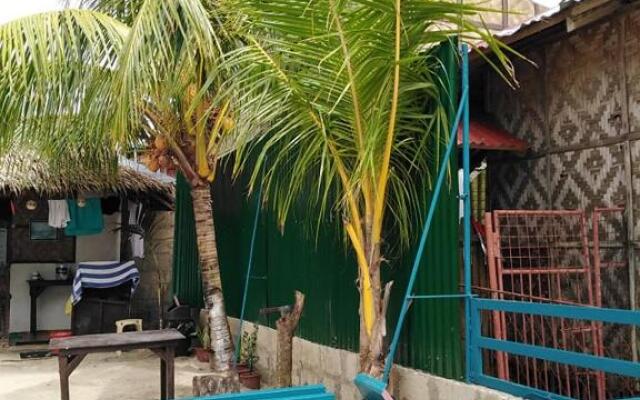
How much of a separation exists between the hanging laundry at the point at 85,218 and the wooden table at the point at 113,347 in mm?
5440

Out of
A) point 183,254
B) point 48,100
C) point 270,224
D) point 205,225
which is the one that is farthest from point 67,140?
point 183,254

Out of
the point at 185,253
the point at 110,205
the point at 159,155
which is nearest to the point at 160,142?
the point at 159,155

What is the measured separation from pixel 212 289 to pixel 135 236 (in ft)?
17.4

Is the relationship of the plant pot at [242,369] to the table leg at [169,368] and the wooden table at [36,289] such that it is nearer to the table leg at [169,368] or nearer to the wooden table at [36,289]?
the table leg at [169,368]

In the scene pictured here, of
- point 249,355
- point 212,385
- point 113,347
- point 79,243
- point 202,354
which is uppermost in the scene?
point 79,243

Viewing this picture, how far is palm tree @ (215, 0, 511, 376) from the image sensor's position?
3.69m

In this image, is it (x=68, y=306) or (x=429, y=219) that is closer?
(x=429, y=219)

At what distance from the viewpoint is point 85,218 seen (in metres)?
11.1

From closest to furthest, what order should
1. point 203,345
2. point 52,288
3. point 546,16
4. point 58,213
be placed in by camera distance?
1. point 546,16
2. point 203,345
3. point 58,213
4. point 52,288

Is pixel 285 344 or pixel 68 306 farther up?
pixel 285 344

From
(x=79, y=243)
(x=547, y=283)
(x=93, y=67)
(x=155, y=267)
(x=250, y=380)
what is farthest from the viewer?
(x=155, y=267)

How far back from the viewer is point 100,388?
753 cm

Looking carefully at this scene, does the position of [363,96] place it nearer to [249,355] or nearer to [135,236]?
[249,355]

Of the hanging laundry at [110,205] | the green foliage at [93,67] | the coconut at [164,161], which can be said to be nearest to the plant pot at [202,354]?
the coconut at [164,161]
